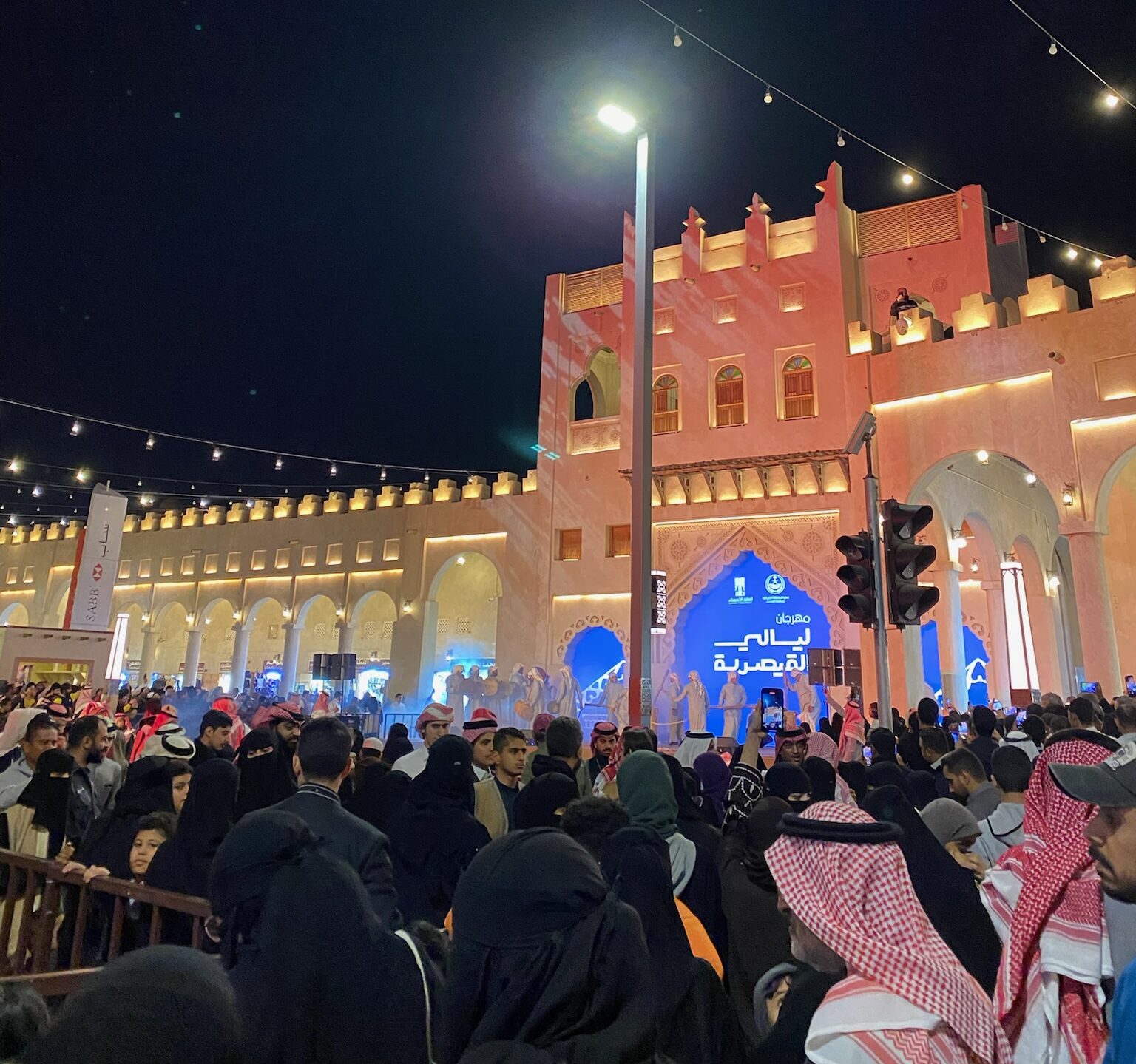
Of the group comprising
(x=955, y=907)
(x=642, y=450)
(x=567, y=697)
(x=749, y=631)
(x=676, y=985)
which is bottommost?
(x=676, y=985)

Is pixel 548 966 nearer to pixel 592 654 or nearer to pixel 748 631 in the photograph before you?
pixel 748 631

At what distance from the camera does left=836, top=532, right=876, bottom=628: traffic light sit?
5.84 metres

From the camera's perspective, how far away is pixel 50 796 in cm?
404

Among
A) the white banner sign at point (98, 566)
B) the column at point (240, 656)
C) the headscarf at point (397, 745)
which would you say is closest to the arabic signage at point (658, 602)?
the headscarf at point (397, 745)

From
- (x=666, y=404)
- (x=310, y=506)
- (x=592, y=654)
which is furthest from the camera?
(x=310, y=506)

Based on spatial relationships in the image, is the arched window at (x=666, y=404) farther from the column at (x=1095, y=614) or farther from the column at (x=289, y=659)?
the column at (x=289, y=659)

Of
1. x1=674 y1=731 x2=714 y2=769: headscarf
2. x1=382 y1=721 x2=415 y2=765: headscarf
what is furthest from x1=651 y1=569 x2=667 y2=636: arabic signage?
x1=382 y1=721 x2=415 y2=765: headscarf

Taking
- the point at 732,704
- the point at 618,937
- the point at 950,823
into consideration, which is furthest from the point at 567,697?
the point at 618,937

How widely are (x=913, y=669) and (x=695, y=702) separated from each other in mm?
4516

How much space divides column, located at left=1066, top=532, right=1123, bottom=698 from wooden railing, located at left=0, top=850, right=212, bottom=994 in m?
14.3

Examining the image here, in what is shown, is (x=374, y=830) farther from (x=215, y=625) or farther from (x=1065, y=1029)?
(x=215, y=625)

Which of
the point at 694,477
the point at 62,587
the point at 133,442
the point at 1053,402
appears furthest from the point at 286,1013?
the point at 62,587

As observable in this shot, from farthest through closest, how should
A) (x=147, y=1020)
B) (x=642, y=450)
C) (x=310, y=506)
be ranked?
(x=310, y=506)
(x=642, y=450)
(x=147, y=1020)

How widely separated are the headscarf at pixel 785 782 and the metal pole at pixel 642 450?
393 cm
